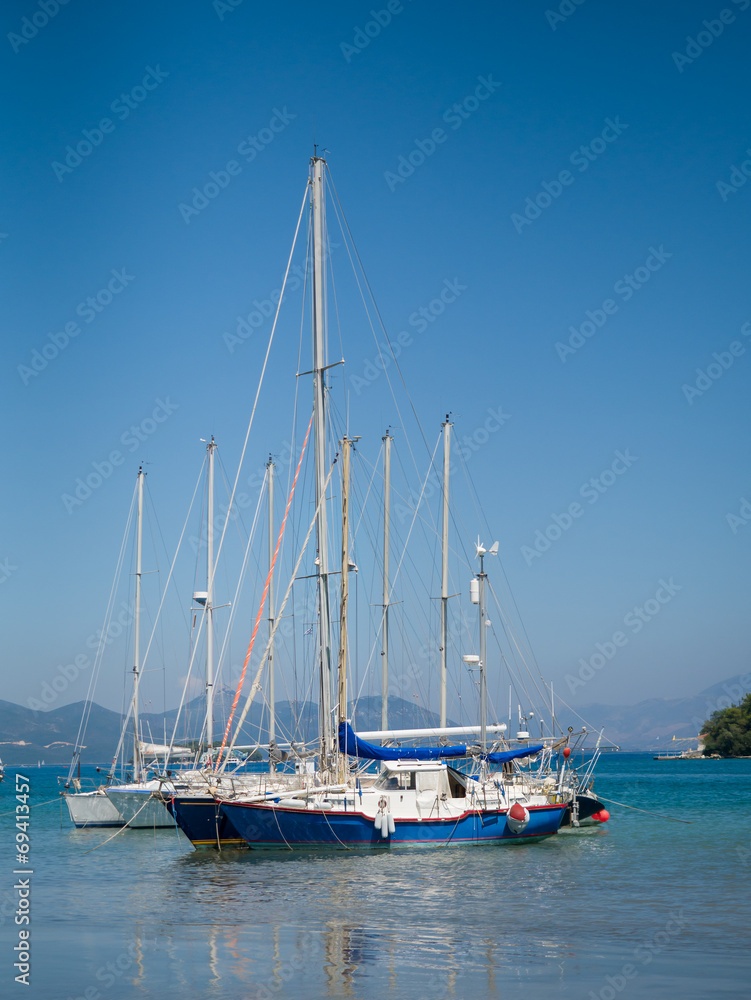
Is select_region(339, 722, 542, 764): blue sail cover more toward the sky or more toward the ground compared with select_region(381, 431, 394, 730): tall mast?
more toward the ground

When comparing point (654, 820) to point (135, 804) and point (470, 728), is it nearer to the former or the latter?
point (470, 728)

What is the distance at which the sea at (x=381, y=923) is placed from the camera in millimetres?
16938

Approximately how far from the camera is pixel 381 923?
22.0 metres

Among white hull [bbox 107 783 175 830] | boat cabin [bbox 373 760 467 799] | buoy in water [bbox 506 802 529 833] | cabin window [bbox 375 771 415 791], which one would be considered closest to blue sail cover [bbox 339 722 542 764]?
boat cabin [bbox 373 760 467 799]

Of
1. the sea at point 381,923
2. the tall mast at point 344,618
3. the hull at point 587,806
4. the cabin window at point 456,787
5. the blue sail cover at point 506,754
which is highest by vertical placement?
the tall mast at point 344,618

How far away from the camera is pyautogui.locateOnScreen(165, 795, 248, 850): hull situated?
33.3 meters

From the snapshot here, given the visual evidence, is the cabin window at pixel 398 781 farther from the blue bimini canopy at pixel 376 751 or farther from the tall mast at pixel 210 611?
the tall mast at pixel 210 611

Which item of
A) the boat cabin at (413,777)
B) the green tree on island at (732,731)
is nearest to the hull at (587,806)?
the boat cabin at (413,777)

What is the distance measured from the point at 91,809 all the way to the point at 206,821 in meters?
17.1

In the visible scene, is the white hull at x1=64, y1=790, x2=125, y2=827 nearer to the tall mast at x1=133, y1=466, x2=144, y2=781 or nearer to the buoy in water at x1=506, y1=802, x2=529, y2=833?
the tall mast at x1=133, y1=466, x2=144, y2=781

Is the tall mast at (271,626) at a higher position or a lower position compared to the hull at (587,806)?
higher

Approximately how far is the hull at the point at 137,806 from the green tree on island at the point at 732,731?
142426mm

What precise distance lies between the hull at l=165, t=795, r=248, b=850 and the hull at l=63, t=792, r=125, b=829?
Answer: 15.5 meters

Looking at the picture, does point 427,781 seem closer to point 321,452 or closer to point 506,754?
point 506,754
